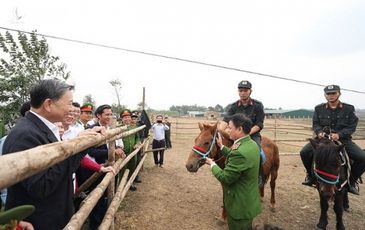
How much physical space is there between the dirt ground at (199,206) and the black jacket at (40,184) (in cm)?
296

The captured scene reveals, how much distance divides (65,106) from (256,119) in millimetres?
3825

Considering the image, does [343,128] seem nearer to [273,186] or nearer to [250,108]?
[250,108]

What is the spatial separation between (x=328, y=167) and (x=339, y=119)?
1351 millimetres

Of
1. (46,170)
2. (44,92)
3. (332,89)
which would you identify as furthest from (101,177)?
(332,89)

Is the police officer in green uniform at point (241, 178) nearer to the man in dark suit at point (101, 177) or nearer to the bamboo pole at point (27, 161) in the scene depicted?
the man in dark suit at point (101, 177)

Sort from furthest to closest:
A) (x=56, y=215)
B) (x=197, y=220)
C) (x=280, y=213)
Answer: (x=280, y=213) < (x=197, y=220) < (x=56, y=215)

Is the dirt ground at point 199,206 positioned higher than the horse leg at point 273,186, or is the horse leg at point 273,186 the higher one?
the horse leg at point 273,186

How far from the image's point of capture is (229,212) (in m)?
3.03

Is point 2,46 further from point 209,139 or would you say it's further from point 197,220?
point 197,220

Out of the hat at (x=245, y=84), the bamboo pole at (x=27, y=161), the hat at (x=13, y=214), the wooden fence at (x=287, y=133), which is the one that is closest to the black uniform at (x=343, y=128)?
the hat at (x=245, y=84)

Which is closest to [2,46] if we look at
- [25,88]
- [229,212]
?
[25,88]

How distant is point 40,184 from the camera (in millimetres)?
1352

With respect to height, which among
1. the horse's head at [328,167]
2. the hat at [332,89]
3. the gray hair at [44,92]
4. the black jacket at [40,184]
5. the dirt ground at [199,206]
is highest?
the hat at [332,89]

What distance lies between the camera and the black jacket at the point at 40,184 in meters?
1.37
